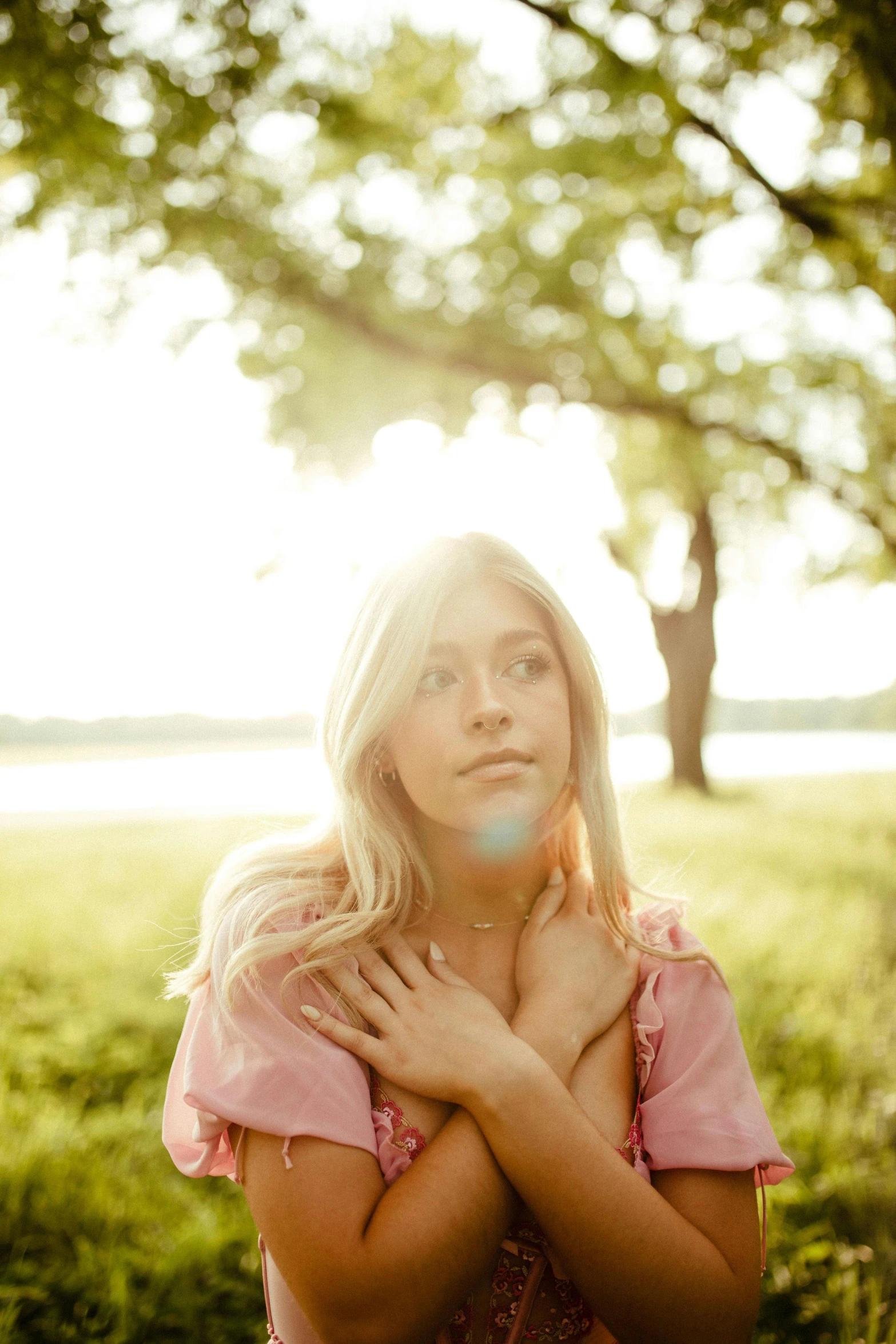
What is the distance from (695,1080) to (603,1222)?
35 centimetres

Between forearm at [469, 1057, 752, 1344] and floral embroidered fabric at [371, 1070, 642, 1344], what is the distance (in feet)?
0.45

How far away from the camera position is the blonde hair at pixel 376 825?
6.34ft

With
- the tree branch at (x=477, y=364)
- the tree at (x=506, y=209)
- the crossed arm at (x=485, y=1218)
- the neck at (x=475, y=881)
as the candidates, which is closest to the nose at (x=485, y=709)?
the neck at (x=475, y=881)

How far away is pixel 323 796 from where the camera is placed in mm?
2316

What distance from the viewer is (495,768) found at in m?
1.93

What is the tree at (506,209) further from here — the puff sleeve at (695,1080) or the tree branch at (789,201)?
the puff sleeve at (695,1080)

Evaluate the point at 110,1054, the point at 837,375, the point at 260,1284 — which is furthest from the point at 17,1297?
the point at 837,375

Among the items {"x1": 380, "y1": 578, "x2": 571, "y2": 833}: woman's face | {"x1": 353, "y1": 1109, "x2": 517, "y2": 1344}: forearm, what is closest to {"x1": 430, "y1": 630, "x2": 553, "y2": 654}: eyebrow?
{"x1": 380, "y1": 578, "x2": 571, "y2": 833}: woman's face

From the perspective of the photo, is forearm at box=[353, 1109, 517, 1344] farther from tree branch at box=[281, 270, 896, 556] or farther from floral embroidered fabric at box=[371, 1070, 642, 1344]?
tree branch at box=[281, 270, 896, 556]

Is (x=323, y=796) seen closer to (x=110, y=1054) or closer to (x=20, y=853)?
(x=110, y=1054)

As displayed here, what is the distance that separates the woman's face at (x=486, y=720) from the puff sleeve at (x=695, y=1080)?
1.56 ft

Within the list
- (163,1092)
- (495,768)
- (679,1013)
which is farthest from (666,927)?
(163,1092)

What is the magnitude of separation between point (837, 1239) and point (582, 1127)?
8.17ft

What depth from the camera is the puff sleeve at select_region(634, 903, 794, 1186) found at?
1759 millimetres
